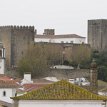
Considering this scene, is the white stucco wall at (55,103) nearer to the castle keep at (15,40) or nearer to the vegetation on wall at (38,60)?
the vegetation on wall at (38,60)

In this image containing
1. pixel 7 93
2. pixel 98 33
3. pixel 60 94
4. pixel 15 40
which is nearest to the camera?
pixel 60 94

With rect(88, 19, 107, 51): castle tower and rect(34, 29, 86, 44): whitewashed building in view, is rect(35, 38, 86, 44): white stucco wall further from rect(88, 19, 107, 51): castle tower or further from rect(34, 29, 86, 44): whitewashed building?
rect(88, 19, 107, 51): castle tower

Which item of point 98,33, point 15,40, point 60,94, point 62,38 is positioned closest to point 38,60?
point 15,40

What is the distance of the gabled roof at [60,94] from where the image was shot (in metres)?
21.6

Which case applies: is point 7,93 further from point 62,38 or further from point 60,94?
point 62,38

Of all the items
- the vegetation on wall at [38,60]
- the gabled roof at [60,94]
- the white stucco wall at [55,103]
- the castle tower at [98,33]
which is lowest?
the vegetation on wall at [38,60]

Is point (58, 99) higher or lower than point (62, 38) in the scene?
higher

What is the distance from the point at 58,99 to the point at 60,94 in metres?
0.27

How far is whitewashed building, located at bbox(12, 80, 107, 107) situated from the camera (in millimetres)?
21500

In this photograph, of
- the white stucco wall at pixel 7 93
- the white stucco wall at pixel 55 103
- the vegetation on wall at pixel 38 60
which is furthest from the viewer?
the vegetation on wall at pixel 38 60

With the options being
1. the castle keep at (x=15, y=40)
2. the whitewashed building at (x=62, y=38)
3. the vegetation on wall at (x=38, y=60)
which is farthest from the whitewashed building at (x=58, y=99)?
the whitewashed building at (x=62, y=38)

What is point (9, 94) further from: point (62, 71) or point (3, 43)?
point (3, 43)

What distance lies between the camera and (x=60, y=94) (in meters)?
21.7

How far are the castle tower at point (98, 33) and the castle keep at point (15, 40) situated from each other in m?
14.6
